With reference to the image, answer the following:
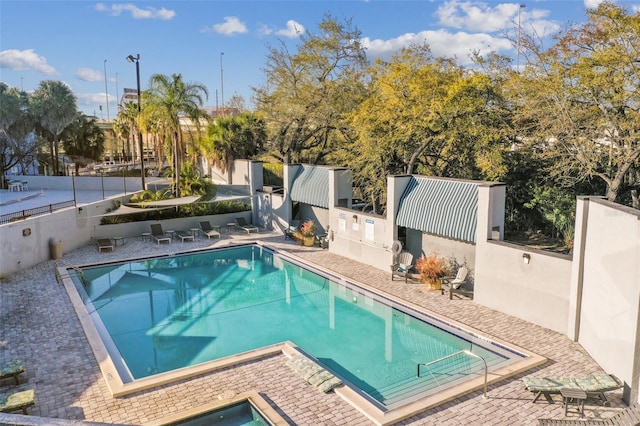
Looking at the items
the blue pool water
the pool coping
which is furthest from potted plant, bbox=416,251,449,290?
the pool coping

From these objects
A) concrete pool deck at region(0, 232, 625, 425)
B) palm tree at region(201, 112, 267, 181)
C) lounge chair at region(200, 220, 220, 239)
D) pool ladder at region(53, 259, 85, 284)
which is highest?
palm tree at region(201, 112, 267, 181)

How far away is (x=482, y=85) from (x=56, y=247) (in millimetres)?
20770

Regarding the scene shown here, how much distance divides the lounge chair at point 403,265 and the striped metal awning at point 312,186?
5.52 m

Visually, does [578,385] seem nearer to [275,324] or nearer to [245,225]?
[275,324]

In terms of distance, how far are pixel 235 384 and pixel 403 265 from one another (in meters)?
9.70

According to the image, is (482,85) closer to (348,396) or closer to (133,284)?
(348,396)

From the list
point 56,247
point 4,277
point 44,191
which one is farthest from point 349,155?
point 44,191

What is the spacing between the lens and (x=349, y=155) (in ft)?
86.2

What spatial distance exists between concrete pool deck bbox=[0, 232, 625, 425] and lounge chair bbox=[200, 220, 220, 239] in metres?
10.9

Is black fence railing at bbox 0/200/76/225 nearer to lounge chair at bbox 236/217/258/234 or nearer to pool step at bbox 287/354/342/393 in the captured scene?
lounge chair at bbox 236/217/258/234

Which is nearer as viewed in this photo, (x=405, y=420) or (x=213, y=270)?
(x=405, y=420)

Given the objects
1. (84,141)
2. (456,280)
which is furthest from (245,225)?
(84,141)

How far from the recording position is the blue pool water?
1178 centimetres

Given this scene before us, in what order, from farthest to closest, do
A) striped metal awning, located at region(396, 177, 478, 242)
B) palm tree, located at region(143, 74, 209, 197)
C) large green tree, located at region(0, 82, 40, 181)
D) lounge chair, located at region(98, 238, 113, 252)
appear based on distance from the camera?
1. large green tree, located at region(0, 82, 40, 181)
2. palm tree, located at region(143, 74, 209, 197)
3. lounge chair, located at region(98, 238, 113, 252)
4. striped metal awning, located at region(396, 177, 478, 242)
